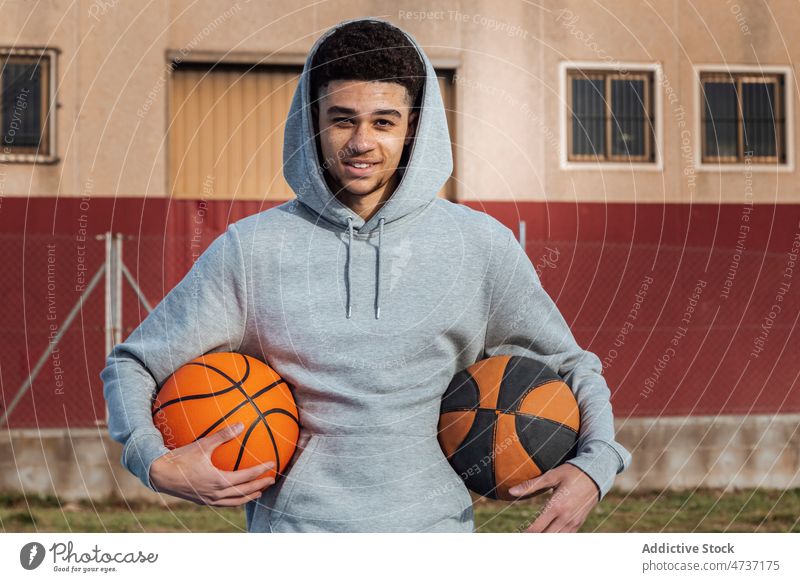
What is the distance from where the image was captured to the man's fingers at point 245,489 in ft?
10.2

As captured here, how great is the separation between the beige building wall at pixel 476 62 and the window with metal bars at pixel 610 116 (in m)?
0.12

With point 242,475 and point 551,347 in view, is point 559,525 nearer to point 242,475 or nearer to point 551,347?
point 551,347

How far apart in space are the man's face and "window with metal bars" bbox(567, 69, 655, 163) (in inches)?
187

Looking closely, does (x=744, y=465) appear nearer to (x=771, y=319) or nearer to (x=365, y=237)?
(x=771, y=319)

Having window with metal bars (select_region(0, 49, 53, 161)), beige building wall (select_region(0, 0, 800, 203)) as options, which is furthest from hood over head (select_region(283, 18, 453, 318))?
window with metal bars (select_region(0, 49, 53, 161))

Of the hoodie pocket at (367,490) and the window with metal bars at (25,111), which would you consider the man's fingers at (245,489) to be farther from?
the window with metal bars at (25,111)

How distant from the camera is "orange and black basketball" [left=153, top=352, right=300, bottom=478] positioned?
3182 mm

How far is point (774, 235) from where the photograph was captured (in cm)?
884

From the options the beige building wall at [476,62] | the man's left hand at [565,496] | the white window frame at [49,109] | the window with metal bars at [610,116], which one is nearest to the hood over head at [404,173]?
the man's left hand at [565,496]

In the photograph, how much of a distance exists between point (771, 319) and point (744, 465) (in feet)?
3.98

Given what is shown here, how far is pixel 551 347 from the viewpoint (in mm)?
3359
